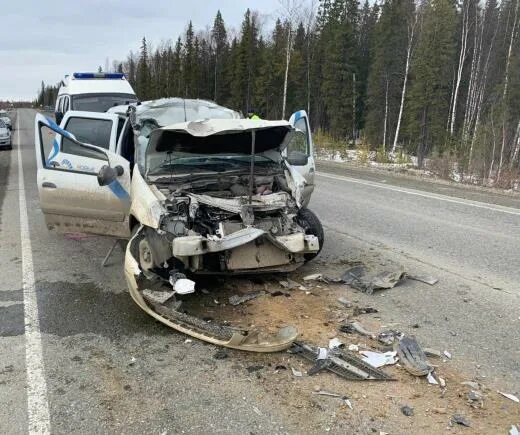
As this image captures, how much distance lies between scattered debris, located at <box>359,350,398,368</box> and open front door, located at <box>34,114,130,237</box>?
321 cm

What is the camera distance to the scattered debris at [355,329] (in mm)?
4181

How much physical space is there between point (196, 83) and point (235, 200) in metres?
70.2

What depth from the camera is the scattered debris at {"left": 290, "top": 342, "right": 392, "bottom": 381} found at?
351cm

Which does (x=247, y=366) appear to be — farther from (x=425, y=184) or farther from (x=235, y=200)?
(x=425, y=184)

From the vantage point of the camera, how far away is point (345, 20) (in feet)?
168

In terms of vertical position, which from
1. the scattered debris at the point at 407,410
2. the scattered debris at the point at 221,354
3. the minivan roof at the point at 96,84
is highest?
the minivan roof at the point at 96,84

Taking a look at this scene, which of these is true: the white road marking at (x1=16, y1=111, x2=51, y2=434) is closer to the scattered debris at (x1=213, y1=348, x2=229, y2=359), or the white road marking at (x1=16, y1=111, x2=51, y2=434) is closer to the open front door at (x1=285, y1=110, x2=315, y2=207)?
the scattered debris at (x1=213, y1=348, x2=229, y2=359)

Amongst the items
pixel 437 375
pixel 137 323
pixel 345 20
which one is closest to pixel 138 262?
pixel 137 323

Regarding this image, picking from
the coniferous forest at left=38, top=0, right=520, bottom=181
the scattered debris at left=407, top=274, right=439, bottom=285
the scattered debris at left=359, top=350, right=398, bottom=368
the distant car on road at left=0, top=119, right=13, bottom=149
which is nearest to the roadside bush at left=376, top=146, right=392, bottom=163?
the coniferous forest at left=38, top=0, right=520, bottom=181

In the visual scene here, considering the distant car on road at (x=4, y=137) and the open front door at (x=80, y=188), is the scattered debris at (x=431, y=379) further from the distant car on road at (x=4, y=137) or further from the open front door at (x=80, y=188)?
the distant car on road at (x=4, y=137)

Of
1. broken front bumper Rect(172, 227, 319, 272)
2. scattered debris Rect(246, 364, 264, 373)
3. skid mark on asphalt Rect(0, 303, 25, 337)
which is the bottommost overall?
skid mark on asphalt Rect(0, 303, 25, 337)

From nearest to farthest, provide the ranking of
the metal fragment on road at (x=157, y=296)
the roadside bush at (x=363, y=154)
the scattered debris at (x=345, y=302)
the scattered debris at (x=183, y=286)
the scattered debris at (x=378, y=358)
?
the scattered debris at (x=378, y=358) < the metal fragment on road at (x=157, y=296) < the scattered debris at (x=183, y=286) < the scattered debris at (x=345, y=302) < the roadside bush at (x=363, y=154)

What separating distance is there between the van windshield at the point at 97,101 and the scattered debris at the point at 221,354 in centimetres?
1219

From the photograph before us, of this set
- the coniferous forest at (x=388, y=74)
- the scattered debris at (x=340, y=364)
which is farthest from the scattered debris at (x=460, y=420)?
the coniferous forest at (x=388, y=74)
